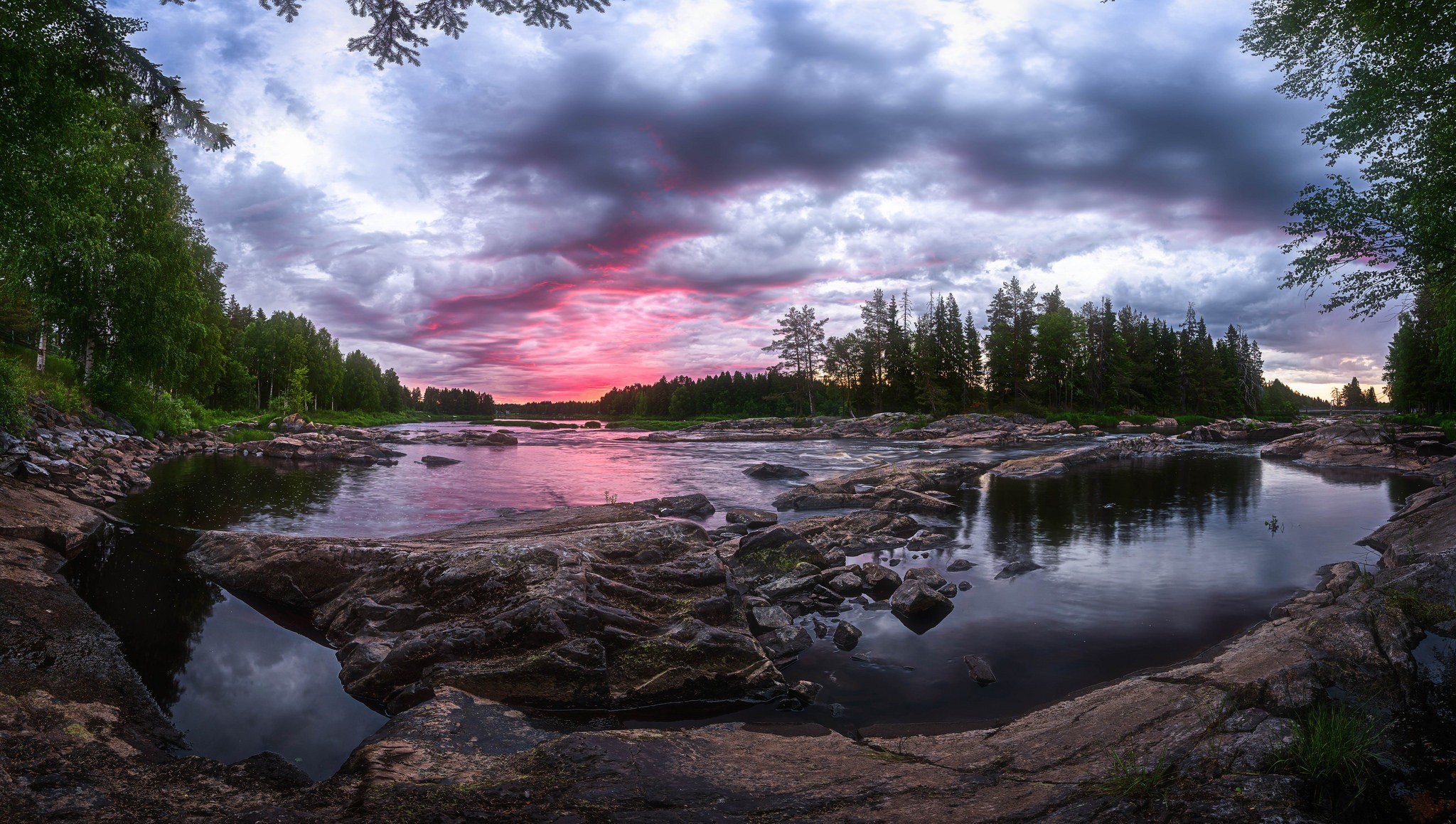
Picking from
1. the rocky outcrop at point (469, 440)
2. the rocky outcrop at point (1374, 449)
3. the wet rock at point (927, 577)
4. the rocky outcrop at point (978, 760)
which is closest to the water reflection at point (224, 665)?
the rocky outcrop at point (978, 760)

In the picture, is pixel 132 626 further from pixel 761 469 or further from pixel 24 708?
pixel 761 469

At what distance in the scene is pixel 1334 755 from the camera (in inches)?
143

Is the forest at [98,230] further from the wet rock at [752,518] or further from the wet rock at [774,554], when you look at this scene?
the wet rock at [752,518]

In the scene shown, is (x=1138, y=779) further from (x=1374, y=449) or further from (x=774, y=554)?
(x=1374, y=449)

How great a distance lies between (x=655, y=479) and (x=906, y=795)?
25.8 meters

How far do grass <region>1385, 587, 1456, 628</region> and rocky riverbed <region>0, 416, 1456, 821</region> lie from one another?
38 millimetres

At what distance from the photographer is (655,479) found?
96.4 feet

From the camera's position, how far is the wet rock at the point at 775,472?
28.8m

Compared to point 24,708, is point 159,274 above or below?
above

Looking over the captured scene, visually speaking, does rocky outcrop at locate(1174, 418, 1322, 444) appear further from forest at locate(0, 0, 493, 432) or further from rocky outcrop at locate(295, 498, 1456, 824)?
forest at locate(0, 0, 493, 432)

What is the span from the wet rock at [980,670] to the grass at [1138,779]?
11.1 feet

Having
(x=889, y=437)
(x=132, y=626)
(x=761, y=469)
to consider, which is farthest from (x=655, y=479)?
(x=889, y=437)

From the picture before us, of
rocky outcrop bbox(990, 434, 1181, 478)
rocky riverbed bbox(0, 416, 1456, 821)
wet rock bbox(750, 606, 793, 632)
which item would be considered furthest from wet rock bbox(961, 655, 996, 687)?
rocky outcrop bbox(990, 434, 1181, 478)

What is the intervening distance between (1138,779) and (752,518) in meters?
13.3
